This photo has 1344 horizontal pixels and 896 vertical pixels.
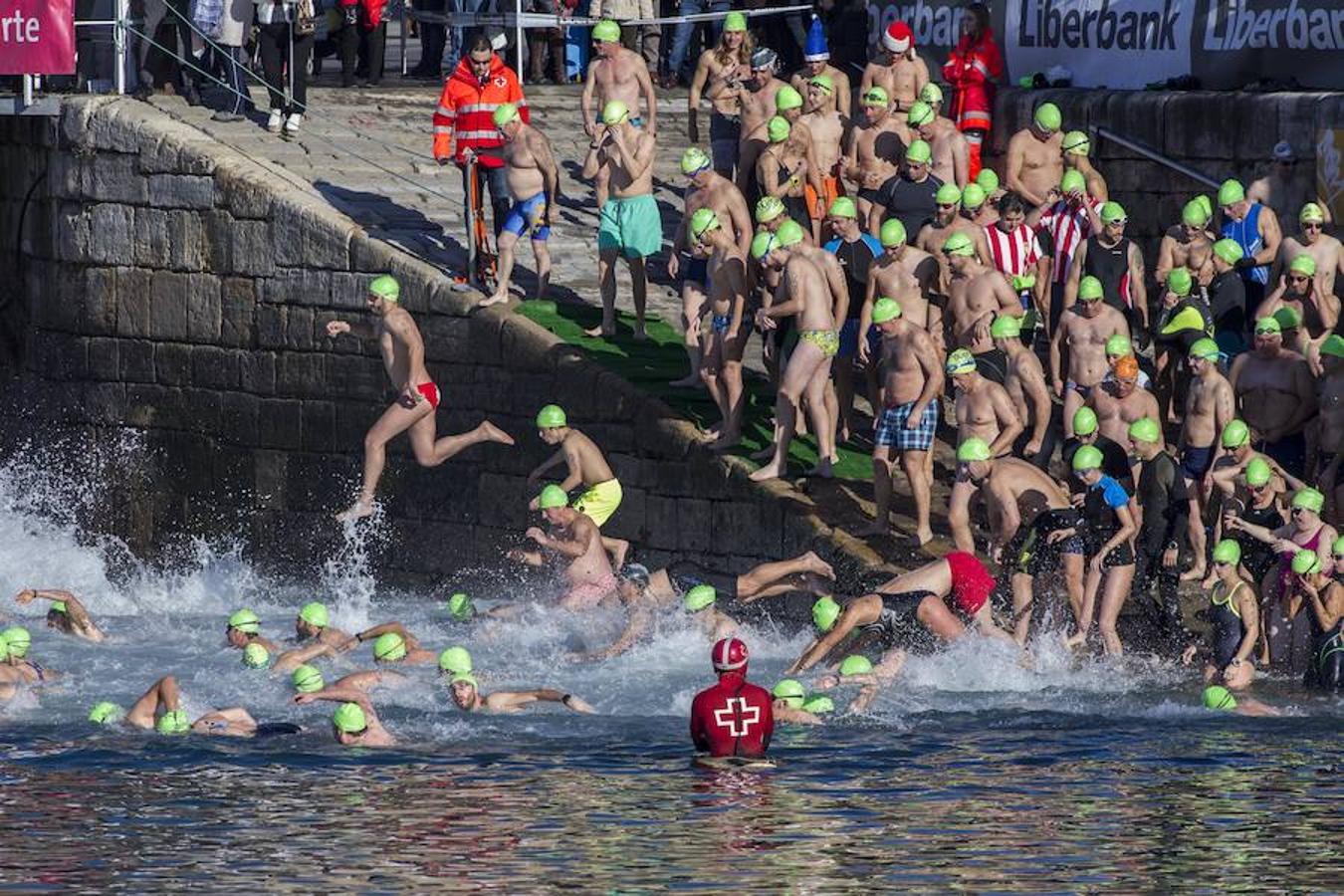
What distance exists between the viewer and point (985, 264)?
1864cm

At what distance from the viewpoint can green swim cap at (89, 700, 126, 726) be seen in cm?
1670

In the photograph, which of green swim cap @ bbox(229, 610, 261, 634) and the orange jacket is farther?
the orange jacket

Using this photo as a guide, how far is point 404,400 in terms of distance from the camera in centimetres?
2023

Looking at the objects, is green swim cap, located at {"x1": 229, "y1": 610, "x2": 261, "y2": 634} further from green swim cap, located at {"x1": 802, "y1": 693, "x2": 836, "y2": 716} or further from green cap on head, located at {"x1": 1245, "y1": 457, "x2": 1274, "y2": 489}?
green cap on head, located at {"x1": 1245, "y1": 457, "x2": 1274, "y2": 489}

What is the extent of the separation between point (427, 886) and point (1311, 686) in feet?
19.6

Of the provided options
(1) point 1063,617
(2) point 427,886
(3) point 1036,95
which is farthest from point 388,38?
(2) point 427,886

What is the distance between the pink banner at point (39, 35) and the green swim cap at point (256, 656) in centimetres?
576

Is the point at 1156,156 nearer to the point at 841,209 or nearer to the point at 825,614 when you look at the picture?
the point at 841,209

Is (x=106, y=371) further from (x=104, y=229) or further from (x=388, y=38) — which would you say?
(x=388, y=38)

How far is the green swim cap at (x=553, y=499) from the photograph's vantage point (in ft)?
62.2

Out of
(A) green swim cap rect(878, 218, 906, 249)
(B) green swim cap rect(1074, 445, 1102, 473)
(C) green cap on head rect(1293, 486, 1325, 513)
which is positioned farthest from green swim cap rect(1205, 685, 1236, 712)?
(A) green swim cap rect(878, 218, 906, 249)

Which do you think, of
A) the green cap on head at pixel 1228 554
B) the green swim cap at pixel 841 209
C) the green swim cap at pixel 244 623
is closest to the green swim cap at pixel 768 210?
the green swim cap at pixel 841 209

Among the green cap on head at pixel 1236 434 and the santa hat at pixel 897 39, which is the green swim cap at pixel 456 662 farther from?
the santa hat at pixel 897 39

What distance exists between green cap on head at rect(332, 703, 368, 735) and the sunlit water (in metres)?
0.15
